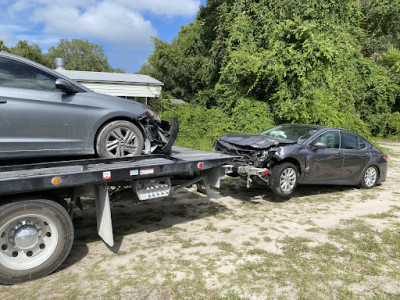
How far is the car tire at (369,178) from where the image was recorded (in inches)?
303

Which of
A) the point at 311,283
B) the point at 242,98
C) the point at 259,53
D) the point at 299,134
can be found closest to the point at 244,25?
the point at 259,53

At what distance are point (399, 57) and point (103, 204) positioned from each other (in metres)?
24.7

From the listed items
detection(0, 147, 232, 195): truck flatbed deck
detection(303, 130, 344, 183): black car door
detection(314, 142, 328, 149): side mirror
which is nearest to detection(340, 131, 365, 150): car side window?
detection(303, 130, 344, 183): black car door

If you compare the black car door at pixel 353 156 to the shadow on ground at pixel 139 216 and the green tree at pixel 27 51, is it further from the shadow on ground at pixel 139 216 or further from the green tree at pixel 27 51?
the green tree at pixel 27 51

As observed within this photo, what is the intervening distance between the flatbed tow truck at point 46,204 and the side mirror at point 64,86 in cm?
92

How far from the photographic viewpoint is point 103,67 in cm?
6091

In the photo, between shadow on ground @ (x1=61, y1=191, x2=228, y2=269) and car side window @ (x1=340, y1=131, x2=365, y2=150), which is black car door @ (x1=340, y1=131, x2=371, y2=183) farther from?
shadow on ground @ (x1=61, y1=191, x2=228, y2=269)

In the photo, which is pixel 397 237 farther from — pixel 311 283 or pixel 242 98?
pixel 242 98

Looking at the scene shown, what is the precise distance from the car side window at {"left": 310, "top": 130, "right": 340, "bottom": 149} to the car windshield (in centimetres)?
19

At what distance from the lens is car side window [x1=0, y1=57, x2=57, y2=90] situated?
3.53m

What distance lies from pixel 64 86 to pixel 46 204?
1.46 metres

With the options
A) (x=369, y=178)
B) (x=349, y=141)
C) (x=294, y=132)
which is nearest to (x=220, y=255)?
(x=294, y=132)

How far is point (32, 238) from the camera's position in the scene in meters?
3.21

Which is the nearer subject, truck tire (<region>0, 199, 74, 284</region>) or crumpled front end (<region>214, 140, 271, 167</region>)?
truck tire (<region>0, 199, 74, 284</region>)
